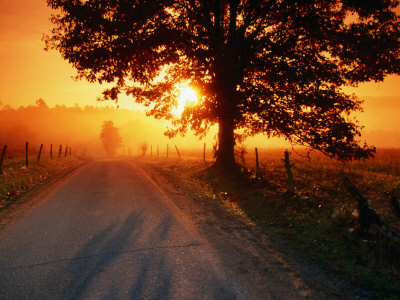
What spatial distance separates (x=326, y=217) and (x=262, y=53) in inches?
316

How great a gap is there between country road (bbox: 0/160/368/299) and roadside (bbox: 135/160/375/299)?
3cm

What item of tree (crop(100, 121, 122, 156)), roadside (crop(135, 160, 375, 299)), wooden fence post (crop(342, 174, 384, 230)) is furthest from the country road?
tree (crop(100, 121, 122, 156))

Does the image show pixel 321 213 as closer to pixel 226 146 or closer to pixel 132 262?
pixel 132 262

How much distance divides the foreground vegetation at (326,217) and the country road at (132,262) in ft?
3.22

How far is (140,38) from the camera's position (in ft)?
42.0

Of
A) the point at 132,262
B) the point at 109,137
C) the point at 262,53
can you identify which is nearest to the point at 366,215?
the point at 132,262

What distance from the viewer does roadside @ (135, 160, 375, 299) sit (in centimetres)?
429

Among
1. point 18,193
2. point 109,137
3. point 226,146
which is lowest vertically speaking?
point 18,193

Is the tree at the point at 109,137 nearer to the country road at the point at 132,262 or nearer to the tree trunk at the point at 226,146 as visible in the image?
the tree trunk at the point at 226,146

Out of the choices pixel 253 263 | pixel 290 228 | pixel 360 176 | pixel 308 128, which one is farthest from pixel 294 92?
pixel 253 263

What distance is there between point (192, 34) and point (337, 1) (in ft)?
21.8

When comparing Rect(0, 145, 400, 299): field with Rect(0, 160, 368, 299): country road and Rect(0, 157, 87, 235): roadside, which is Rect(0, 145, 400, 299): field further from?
Rect(0, 160, 368, 299): country road

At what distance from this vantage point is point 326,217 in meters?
7.45

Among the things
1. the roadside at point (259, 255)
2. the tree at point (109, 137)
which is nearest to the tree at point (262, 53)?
the roadside at point (259, 255)
